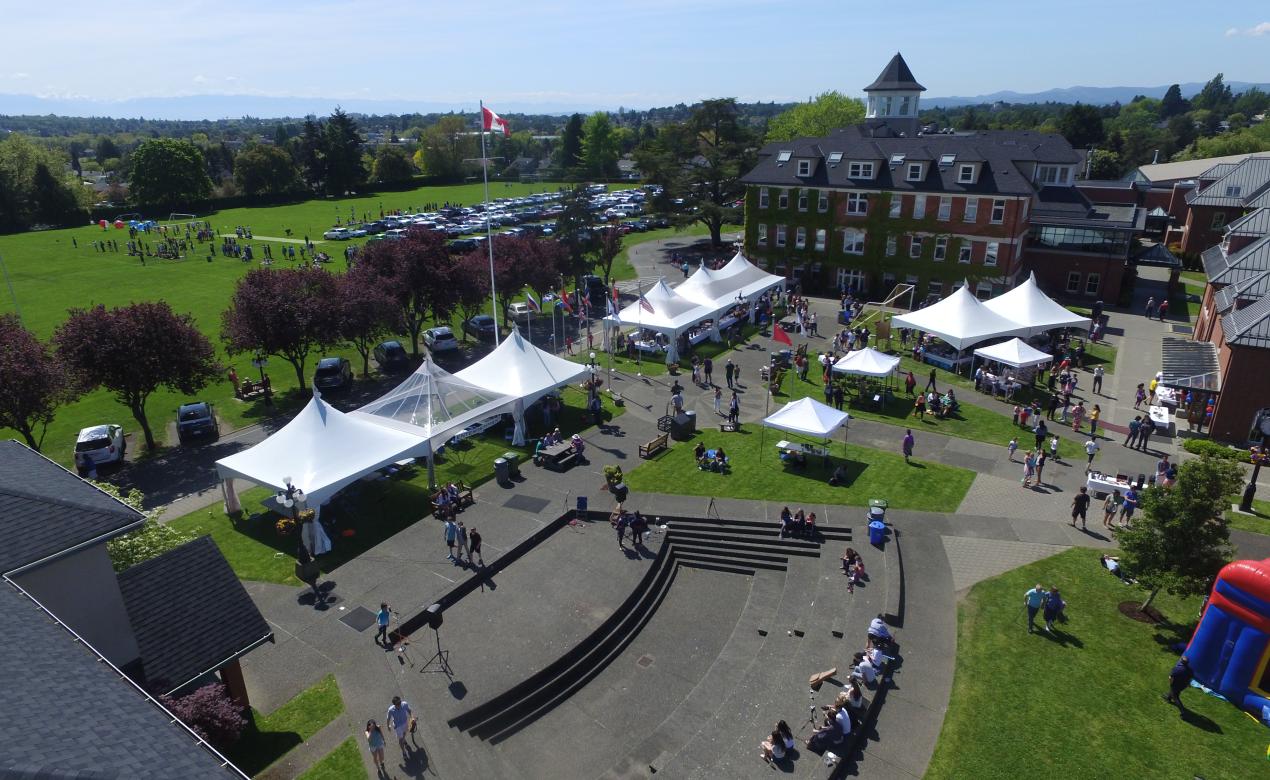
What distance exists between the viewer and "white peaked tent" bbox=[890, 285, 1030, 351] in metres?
32.7

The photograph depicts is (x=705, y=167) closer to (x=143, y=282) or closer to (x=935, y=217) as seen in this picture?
(x=935, y=217)

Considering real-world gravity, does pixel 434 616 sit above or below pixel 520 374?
below

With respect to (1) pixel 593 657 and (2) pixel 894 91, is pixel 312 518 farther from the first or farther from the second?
(2) pixel 894 91

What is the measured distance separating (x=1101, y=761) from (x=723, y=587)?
29.8 feet

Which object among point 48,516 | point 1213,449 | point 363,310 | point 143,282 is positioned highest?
point 48,516

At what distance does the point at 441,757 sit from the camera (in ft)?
44.0

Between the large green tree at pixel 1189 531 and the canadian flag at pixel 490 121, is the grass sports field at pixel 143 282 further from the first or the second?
the large green tree at pixel 1189 531

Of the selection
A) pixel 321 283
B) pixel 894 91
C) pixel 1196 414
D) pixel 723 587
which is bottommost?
pixel 723 587

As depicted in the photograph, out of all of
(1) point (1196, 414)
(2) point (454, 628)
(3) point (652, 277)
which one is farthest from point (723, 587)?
(3) point (652, 277)

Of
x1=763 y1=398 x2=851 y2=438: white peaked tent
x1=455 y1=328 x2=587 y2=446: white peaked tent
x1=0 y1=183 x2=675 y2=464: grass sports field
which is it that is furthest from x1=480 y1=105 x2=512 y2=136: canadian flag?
x1=763 y1=398 x2=851 y2=438: white peaked tent

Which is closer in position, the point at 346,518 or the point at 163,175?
the point at 346,518

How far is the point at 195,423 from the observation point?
28172mm

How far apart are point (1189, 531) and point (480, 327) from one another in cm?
3410

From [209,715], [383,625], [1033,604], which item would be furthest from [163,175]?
[1033,604]
